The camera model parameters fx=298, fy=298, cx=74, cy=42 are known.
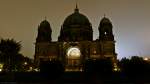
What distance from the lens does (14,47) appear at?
3049 inches

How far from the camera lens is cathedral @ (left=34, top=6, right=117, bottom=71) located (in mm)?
90562

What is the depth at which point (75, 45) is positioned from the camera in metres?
92.0

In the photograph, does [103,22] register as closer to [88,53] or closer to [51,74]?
[88,53]

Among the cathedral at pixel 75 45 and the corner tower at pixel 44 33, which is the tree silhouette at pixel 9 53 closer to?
the cathedral at pixel 75 45

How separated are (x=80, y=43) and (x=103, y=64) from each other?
46.4m

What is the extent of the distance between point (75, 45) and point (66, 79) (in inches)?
1916

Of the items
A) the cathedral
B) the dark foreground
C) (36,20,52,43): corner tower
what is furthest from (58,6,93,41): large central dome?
the dark foreground

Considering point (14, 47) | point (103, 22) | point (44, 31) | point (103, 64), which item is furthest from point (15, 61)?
point (103, 64)

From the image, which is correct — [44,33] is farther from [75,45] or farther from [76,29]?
[75,45]

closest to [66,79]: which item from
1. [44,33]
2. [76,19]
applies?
[44,33]

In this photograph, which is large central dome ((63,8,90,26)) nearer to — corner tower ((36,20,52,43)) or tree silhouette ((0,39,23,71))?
corner tower ((36,20,52,43))

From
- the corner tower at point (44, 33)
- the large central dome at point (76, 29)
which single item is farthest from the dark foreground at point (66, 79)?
the large central dome at point (76, 29)

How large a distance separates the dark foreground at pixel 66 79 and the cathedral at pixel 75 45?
44.3m

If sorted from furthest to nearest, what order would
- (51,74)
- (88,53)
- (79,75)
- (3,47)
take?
(88,53)
(3,47)
(79,75)
(51,74)
